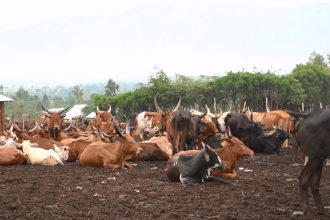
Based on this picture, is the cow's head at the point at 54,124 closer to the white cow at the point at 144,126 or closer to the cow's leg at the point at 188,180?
the white cow at the point at 144,126

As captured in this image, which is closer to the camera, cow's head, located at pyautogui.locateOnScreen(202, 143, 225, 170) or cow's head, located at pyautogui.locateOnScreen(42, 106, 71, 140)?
cow's head, located at pyautogui.locateOnScreen(202, 143, 225, 170)

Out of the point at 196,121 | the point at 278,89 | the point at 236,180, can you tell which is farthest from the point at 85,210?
the point at 278,89

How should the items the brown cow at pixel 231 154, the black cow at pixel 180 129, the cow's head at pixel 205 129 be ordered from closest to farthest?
the brown cow at pixel 231 154, the black cow at pixel 180 129, the cow's head at pixel 205 129

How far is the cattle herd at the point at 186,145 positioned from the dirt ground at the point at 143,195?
17.0 inches

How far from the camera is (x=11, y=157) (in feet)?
Answer: 56.1

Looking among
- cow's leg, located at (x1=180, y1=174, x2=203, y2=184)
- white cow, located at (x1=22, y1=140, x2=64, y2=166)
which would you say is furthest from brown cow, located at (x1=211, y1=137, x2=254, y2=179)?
white cow, located at (x1=22, y1=140, x2=64, y2=166)

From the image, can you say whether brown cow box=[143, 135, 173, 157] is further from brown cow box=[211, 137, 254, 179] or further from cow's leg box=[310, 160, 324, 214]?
cow's leg box=[310, 160, 324, 214]

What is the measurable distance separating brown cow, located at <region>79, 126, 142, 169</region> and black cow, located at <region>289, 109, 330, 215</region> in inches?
272

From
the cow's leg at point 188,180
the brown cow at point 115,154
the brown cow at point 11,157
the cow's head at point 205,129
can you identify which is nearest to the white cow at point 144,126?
the cow's head at point 205,129

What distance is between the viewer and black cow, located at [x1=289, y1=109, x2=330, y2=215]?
30.8 feet

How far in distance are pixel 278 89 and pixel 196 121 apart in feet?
96.7

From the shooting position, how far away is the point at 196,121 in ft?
64.7

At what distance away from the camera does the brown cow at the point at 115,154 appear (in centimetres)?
1586

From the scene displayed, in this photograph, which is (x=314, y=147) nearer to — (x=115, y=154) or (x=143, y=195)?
(x=143, y=195)
